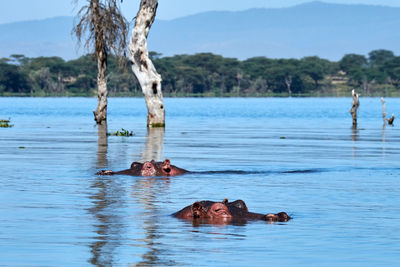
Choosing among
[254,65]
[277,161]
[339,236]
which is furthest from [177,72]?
[339,236]

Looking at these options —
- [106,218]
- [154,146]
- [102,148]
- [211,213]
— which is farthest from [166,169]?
[154,146]

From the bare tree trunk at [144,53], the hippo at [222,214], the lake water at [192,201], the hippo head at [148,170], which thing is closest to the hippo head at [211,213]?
the hippo at [222,214]

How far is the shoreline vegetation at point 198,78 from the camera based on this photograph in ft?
576

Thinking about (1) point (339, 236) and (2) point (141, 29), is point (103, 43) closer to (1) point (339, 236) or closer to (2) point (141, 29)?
(2) point (141, 29)

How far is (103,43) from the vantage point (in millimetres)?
46312

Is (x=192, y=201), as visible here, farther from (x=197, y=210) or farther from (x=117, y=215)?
(x=197, y=210)

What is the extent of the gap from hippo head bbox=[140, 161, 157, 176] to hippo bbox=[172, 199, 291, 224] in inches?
233

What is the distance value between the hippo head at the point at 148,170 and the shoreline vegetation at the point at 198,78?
499ft

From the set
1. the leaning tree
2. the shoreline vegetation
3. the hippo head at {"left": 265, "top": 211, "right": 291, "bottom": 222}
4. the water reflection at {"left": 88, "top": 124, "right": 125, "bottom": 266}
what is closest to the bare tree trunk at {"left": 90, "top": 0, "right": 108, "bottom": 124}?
the leaning tree

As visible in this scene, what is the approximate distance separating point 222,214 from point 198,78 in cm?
17391

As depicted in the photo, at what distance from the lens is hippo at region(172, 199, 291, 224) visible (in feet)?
42.5

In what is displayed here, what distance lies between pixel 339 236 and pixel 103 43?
117 ft

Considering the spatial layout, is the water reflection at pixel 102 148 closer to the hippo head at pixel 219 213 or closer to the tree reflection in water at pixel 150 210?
the tree reflection in water at pixel 150 210

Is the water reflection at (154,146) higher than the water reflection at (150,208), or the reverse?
the water reflection at (150,208)
